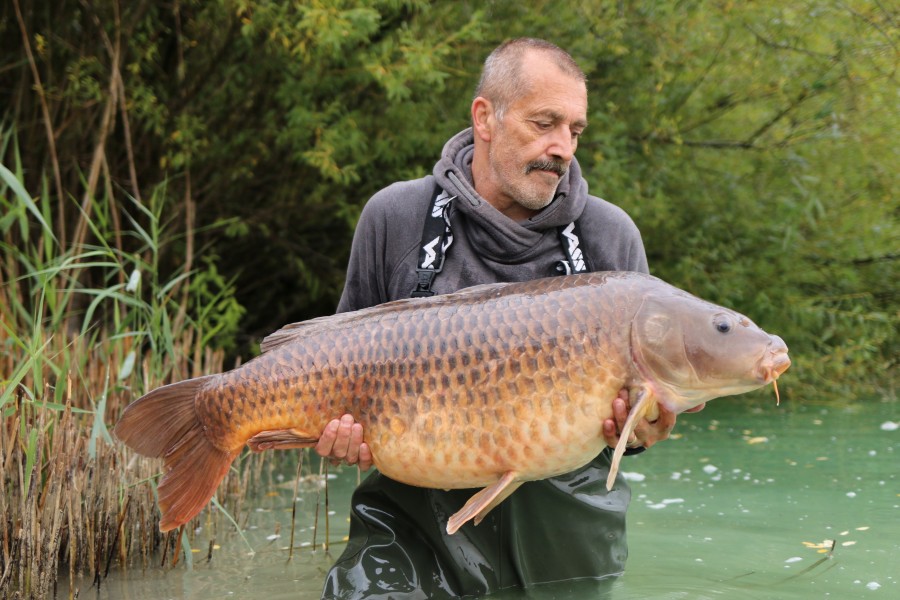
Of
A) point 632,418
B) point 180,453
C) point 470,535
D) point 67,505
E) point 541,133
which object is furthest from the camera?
point 67,505

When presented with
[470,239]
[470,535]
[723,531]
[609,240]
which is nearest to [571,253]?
[609,240]

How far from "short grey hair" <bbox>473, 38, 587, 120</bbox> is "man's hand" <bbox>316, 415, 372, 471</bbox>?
100 centimetres

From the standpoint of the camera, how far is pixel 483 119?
10.7ft

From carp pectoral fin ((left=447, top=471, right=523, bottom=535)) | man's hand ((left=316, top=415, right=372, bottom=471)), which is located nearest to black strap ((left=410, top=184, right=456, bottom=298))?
man's hand ((left=316, top=415, right=372, bottom=471))

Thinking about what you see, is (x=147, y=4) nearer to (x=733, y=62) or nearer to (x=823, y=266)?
(x=733, y=62)

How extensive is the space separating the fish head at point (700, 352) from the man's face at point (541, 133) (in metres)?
0.68

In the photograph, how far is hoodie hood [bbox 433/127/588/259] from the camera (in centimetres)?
311

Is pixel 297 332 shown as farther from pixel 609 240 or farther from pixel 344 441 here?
pixel 609 240

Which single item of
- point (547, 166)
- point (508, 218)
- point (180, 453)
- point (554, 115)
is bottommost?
point (180, 453)

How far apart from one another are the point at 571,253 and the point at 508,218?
19 centimetres

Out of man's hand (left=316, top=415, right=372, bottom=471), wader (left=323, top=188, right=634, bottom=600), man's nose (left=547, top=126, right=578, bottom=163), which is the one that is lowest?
wader (left=323, top=188, right=634, bottom=600)

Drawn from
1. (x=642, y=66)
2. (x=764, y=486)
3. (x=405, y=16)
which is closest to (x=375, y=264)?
(x=764, y=486)

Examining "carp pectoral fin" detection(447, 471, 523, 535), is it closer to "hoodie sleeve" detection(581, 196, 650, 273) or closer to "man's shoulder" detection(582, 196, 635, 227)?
"hoodie sleeve" detection(581, 196, 650, 273)

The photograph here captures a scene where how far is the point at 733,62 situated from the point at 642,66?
600 mm
